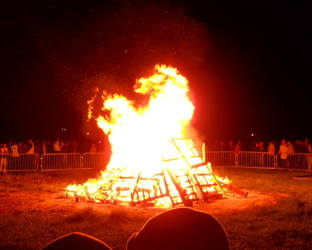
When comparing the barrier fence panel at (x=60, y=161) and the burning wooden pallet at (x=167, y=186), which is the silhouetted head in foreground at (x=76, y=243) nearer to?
the burning wooden pallet at (x=167, y=186)

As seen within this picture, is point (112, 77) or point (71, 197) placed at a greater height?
point (112, 77)

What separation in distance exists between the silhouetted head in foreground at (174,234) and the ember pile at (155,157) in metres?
9.55

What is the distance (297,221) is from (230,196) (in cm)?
409

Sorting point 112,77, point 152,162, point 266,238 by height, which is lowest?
point 266,238

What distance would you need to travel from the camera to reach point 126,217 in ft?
30.5

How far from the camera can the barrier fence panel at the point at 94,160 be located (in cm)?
2239

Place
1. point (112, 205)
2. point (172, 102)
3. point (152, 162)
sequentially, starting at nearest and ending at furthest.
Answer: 1. point (112, 205)
2. point (152, 162)
3. point (172, 102)

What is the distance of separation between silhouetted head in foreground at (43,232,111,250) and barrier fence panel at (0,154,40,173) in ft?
65.5

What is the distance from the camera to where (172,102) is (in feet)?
44.0

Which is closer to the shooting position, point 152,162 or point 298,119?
point 152,162

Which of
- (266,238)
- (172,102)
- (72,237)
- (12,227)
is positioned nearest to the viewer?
(72,237)

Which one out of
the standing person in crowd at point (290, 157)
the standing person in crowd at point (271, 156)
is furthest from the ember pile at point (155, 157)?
the standing person in crowd at point (271, 156)

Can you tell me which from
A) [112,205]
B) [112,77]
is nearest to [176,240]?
[112,205]

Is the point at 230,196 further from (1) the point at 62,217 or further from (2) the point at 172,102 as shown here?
(1) the point at 62,217
